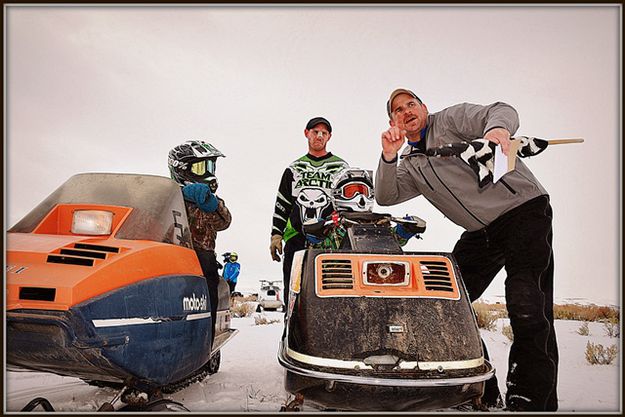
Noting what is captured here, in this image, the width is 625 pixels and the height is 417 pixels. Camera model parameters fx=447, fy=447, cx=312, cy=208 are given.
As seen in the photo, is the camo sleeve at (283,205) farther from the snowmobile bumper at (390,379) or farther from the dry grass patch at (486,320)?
the dry grass patch at (486,320)

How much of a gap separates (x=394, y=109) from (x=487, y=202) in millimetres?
1001

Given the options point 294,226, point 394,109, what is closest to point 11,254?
point 394,109

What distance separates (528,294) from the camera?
2.57 m

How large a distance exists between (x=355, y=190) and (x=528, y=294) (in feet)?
5.64

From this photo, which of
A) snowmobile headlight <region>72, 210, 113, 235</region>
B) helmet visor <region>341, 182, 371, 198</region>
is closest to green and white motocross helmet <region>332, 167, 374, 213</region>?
helmet visor <region>341, 182, 371, 198</region>

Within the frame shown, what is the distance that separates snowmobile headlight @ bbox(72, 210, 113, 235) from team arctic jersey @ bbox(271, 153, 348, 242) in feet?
7.59

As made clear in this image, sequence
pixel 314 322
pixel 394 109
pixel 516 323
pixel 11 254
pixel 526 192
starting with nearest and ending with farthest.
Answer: pixel 11 254 < pixel 314 322 < pixel 516 323 < pixel 526 192 < pixel 394 109

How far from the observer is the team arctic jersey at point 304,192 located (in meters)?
4.39

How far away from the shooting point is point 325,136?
4.71 m

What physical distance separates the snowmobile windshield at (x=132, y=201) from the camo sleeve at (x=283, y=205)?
196 centimetres

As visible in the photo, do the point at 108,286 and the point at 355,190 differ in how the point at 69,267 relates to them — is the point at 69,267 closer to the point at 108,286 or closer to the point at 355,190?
the point at 108,286

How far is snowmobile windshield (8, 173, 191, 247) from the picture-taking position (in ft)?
7.65

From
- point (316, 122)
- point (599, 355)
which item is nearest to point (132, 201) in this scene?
point (316, 122)

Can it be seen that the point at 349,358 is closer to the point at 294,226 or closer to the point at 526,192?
the point at 526,192
